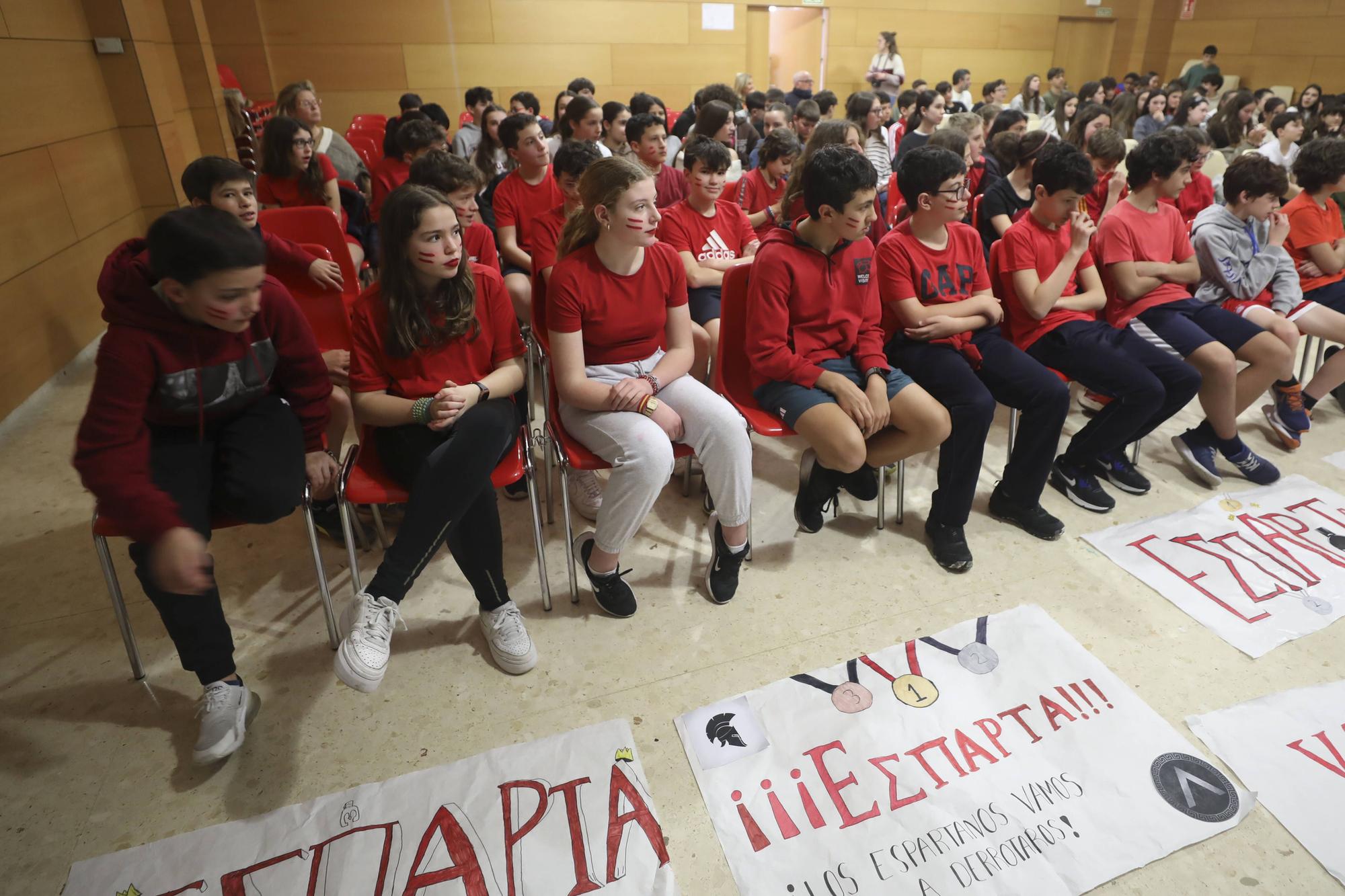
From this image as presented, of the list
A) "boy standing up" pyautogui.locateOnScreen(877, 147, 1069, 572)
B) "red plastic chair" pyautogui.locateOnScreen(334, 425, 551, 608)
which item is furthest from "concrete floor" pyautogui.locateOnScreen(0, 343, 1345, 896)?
"red plastic chair" pyautogui.locateOnScreen(334, 425, 551, 608)

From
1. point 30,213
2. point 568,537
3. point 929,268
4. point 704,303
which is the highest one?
point 30,213

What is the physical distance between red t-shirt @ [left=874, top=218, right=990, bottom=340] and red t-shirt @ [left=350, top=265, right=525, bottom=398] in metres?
1.16

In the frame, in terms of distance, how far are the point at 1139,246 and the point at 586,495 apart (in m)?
2.12

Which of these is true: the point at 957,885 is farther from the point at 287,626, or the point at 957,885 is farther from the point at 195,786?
the point at 287,626

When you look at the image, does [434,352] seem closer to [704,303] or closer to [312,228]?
[312,228]

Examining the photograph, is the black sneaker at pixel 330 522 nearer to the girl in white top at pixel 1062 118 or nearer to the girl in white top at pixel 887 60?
the girl in white top at pixel 1062 118

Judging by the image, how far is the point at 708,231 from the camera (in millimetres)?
2975

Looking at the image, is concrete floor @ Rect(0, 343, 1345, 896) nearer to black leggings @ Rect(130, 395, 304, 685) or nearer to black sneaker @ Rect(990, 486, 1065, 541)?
black sneaker @ Rect(990, 486, 1065, 541)

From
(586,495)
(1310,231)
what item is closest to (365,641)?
(586,495)

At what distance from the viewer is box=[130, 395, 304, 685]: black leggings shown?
5.37 ft

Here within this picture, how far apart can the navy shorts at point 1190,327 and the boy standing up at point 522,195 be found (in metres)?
2.28

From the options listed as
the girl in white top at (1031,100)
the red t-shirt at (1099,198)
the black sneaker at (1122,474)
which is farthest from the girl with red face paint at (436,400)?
the girl in white top at (1031,100)

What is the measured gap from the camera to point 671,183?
340 cm

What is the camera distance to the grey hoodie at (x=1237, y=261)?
2.79m
